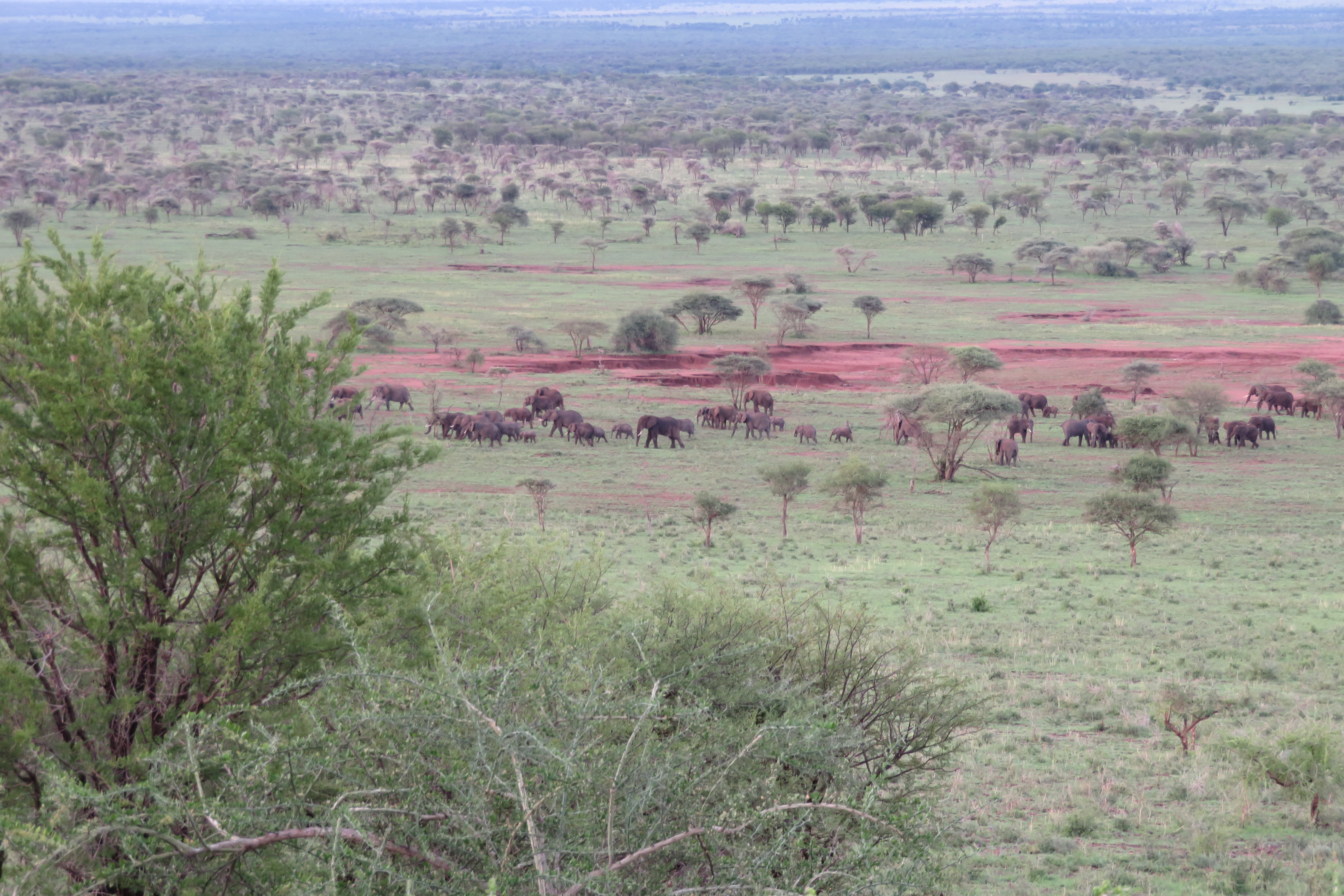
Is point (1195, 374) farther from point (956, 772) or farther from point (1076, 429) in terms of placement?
point (956, 772)

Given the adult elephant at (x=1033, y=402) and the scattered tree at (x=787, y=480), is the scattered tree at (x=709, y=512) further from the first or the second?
the adult elephant at (x=1033, y=402)

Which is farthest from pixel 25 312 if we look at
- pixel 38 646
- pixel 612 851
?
pixel 612 851

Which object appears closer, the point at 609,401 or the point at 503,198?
the point at 609,401

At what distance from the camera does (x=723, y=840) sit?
623 cm

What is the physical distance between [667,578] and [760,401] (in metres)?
26.1

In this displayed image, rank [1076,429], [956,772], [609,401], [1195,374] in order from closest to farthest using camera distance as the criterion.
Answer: [956,772], [1076,429], [609,401], [1195,374]

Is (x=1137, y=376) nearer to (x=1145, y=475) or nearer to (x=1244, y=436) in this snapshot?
(x=1244, y=436)

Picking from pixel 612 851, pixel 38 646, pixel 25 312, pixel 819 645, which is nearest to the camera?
pixel 612 851

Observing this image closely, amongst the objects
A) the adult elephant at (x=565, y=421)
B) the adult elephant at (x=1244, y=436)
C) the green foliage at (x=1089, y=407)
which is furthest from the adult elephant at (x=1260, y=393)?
the adult elephant at (x=565, y=421)

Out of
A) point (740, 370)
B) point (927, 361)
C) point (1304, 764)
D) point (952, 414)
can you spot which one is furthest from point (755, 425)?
point (1304, 764)

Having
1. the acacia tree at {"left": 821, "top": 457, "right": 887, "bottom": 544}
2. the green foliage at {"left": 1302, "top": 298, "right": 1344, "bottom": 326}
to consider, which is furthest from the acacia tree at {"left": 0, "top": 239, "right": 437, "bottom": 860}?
the green foliage at {"left": 1302, "top": 298, "right": 1344, "bottom": 326}

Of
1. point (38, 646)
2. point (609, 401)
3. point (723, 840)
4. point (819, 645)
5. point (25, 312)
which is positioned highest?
point (25, 312)

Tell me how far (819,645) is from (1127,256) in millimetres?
71081

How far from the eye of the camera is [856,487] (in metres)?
29.6
